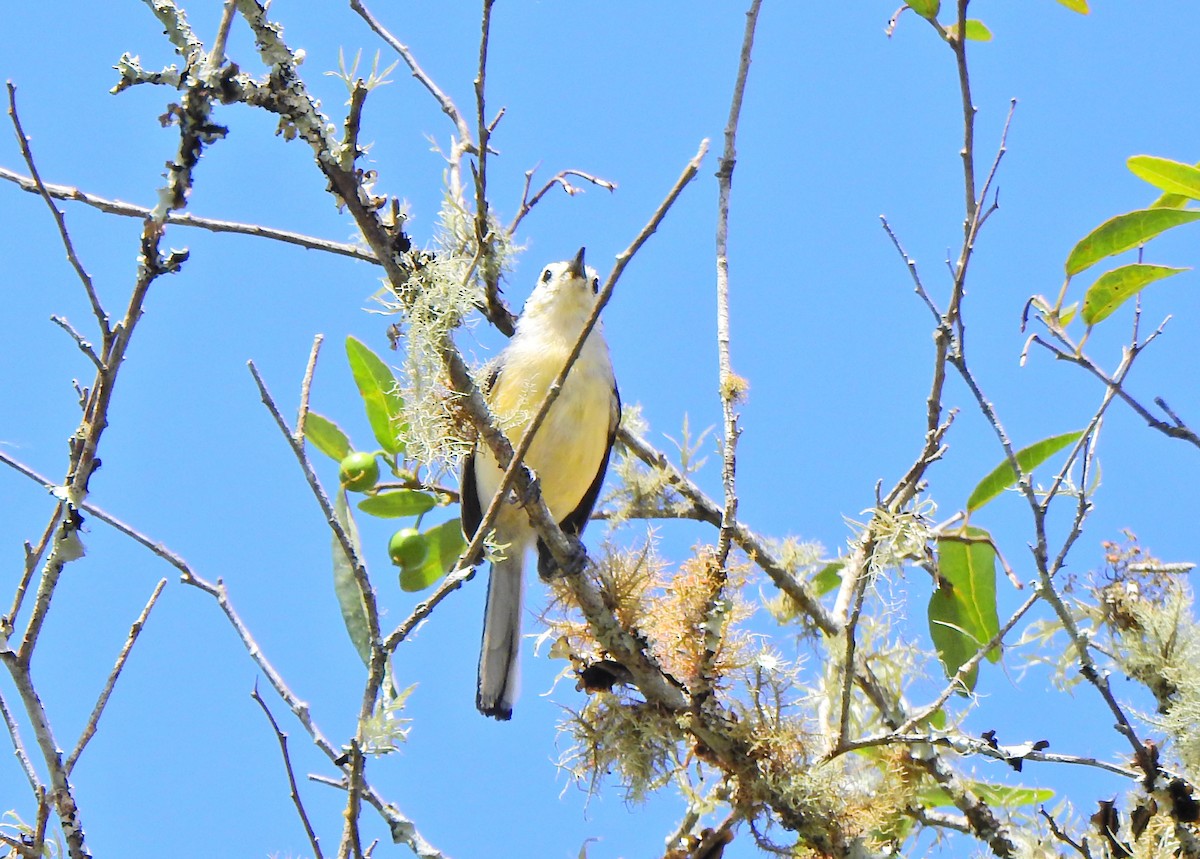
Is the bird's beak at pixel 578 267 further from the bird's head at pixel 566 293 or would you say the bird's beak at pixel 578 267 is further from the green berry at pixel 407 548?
the green berry at pixel 407 548

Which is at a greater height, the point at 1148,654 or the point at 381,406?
the point at 381,406

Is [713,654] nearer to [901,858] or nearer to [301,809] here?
[901,858]

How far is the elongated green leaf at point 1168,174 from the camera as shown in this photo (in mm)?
2920

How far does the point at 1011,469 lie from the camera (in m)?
3.55

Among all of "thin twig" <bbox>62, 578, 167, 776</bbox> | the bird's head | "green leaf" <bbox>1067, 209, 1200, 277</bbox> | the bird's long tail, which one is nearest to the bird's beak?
the bird's head

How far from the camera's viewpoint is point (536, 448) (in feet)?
14.6

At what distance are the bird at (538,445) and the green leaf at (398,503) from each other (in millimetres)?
171

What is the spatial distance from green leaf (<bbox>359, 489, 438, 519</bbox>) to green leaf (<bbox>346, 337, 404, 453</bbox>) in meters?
0.14

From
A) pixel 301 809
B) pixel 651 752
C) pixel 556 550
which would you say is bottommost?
pixel 301 809

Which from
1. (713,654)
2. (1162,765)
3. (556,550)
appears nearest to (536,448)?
(556,550)

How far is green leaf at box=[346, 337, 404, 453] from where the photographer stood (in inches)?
150

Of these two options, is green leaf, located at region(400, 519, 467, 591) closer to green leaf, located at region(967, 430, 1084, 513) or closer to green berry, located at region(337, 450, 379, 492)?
green berry, located at region(337, 450, 379, 492)

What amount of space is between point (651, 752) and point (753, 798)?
292mm

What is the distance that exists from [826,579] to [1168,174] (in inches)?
63.9
